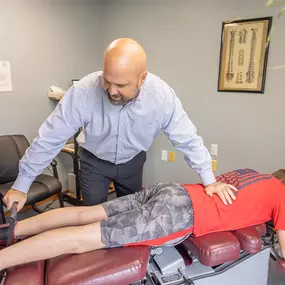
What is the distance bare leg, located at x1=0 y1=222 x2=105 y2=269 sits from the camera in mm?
1086

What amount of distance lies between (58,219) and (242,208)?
88 cm

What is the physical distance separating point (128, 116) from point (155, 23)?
1.72m

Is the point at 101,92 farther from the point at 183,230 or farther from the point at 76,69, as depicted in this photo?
the point at 76,69

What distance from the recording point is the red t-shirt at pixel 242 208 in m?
1.36

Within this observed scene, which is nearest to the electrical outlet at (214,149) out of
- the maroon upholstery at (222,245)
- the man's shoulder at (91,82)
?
the maroon upholstery at (222,245)

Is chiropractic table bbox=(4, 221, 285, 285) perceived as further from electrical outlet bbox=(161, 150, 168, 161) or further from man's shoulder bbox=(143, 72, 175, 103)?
electrical outlet bbox=(161, 150, 168, 161)

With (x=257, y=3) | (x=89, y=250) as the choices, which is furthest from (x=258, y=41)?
(x=89, y=250)

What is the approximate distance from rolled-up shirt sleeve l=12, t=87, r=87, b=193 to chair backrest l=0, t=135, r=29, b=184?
1133 millimetres

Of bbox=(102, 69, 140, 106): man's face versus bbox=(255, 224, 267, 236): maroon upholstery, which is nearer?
bbox=(102, 69, 140, 106): man's face

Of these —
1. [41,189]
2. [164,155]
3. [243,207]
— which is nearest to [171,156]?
[164,155]

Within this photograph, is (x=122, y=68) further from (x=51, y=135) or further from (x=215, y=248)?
(x=215, y=248)

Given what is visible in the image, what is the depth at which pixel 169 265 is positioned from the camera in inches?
51.5

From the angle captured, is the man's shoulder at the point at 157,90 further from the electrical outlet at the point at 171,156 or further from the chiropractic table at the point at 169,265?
the electrical outlet at the point at 171,156

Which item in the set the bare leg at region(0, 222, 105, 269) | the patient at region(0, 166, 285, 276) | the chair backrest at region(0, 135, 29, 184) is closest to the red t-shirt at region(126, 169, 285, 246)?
the patient at region(0, 166, 285, 276)
